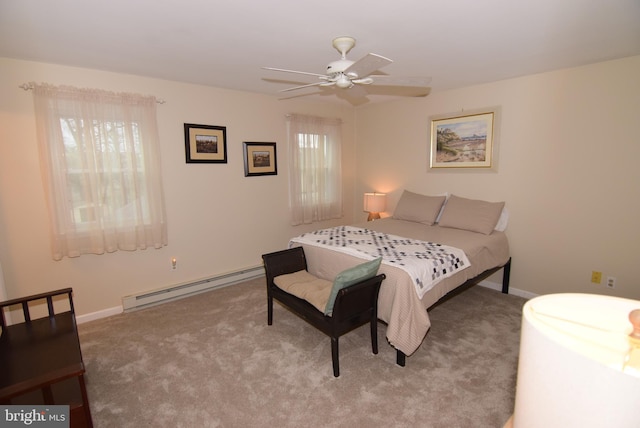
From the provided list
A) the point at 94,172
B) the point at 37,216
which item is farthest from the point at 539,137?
the point at 37,216

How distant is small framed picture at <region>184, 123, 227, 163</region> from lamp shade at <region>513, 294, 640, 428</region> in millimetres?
3664

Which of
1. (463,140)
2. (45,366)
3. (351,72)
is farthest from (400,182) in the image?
(45,366)

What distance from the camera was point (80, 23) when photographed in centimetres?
207

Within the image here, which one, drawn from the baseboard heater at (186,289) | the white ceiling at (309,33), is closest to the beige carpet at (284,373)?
the baseboard heater at (186,289)

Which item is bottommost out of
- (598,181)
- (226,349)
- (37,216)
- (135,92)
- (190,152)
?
(226,349)

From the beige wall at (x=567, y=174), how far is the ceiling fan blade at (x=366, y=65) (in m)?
2.25

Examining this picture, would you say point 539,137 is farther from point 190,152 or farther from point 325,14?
point 190,152

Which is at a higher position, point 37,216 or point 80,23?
point 80,23

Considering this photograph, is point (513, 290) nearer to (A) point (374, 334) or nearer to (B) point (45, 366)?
(A) point (374, 334)

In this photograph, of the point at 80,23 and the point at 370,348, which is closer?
the point at 80,23

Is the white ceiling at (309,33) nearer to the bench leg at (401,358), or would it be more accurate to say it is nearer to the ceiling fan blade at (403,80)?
the ceiling fan blade at (403,80)

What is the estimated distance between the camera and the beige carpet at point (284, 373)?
1.92 metres

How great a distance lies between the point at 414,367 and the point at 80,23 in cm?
332

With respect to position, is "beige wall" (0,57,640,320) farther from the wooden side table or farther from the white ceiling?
the wooden side table
